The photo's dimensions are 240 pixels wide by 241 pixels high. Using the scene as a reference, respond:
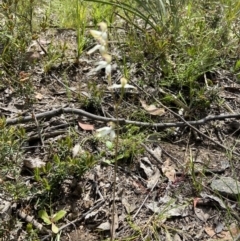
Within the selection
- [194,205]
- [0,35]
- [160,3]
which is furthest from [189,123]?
[0,35]

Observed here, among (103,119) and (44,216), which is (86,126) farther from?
(44,216)

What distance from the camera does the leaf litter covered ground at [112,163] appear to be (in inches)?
74.4

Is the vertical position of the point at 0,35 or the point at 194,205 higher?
the point at 0,35

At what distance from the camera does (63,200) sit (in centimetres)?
195

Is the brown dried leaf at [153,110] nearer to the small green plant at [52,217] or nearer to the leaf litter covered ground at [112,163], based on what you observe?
the leaf litter covered ground at [112,163]

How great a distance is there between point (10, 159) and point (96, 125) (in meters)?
0.56

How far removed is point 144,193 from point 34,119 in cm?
68

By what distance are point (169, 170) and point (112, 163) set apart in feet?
0.98

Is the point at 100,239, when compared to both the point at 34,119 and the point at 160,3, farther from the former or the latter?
the point at 160,3

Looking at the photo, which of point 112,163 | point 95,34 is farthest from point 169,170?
point 95,34

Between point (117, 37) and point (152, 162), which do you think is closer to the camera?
point (152, 162)

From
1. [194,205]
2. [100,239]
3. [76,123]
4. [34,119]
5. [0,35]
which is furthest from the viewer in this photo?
[0,35]

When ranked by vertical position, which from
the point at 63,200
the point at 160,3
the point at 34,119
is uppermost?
the point at 160,3

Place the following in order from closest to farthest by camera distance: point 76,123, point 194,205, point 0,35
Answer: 1. point 194,205
2. point 76,123
3. point 0,35
